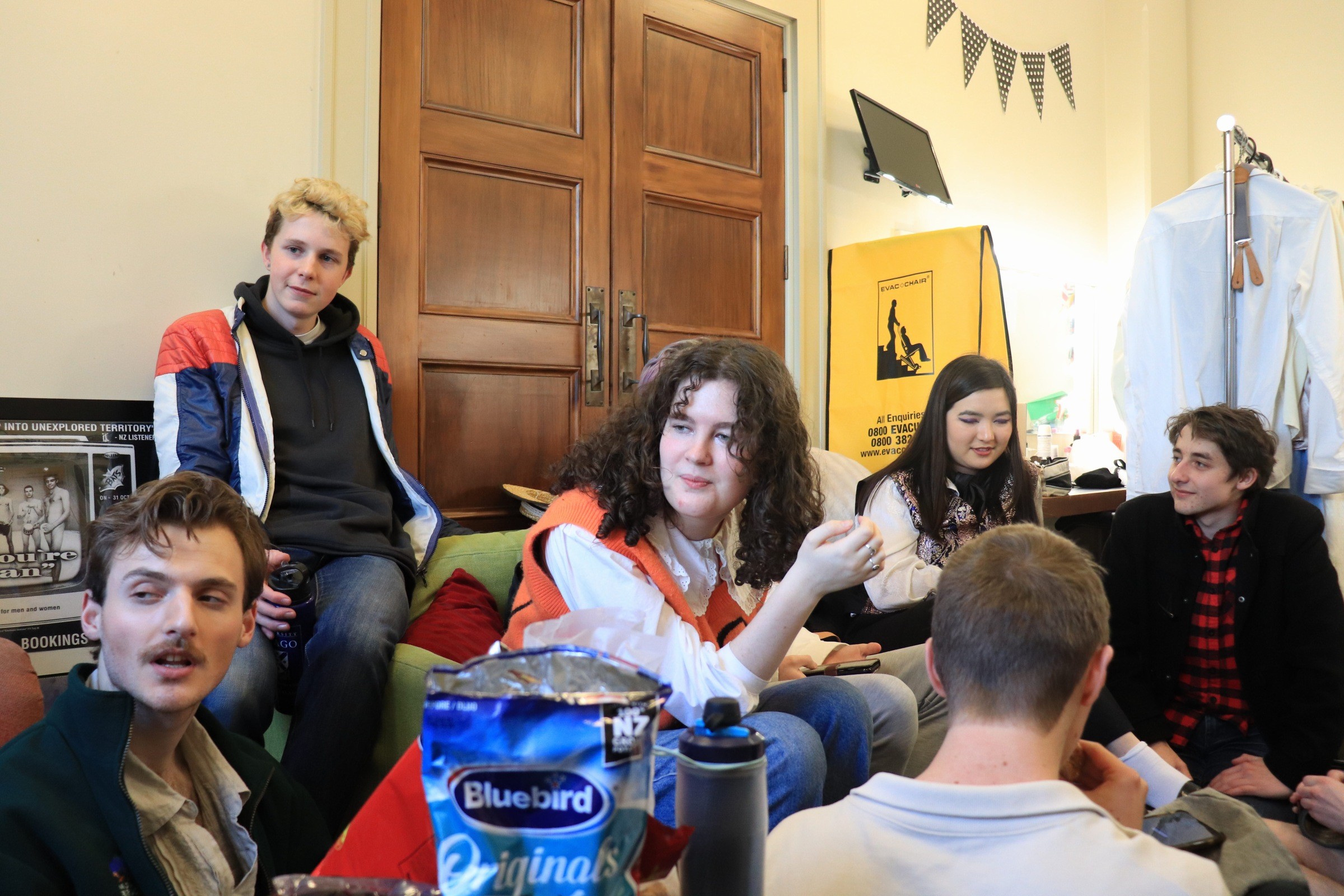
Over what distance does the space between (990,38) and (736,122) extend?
68.2 inches

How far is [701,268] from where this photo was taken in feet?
10.7

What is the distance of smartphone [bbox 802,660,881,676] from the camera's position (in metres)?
1.69

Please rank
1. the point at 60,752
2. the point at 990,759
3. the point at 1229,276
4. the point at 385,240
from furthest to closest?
the point at 1229,276 < the point at 385,240 < the point at 60,752 < the point at 990,759

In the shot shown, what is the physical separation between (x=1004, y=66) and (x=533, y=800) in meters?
4.69

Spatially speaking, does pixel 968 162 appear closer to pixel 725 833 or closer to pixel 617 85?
pixel 617 85

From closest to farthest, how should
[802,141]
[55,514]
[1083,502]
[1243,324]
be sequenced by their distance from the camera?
[55,514], [1243,324], [802,141], [1083,502]

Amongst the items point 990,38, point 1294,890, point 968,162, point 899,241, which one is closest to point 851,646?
point 1294,890

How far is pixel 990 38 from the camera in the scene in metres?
4.34

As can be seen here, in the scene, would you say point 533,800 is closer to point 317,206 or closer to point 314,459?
point 314,459

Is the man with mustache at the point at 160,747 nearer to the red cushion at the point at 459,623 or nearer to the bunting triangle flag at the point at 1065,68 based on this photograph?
the red cushion at the point at 459,623

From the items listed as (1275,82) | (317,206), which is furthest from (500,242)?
(1275,82)

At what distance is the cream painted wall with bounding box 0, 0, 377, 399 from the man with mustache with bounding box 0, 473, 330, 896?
118 cm

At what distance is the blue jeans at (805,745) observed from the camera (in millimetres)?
1212

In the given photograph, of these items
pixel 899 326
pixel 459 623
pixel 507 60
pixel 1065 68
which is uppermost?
pixel 1065 68
